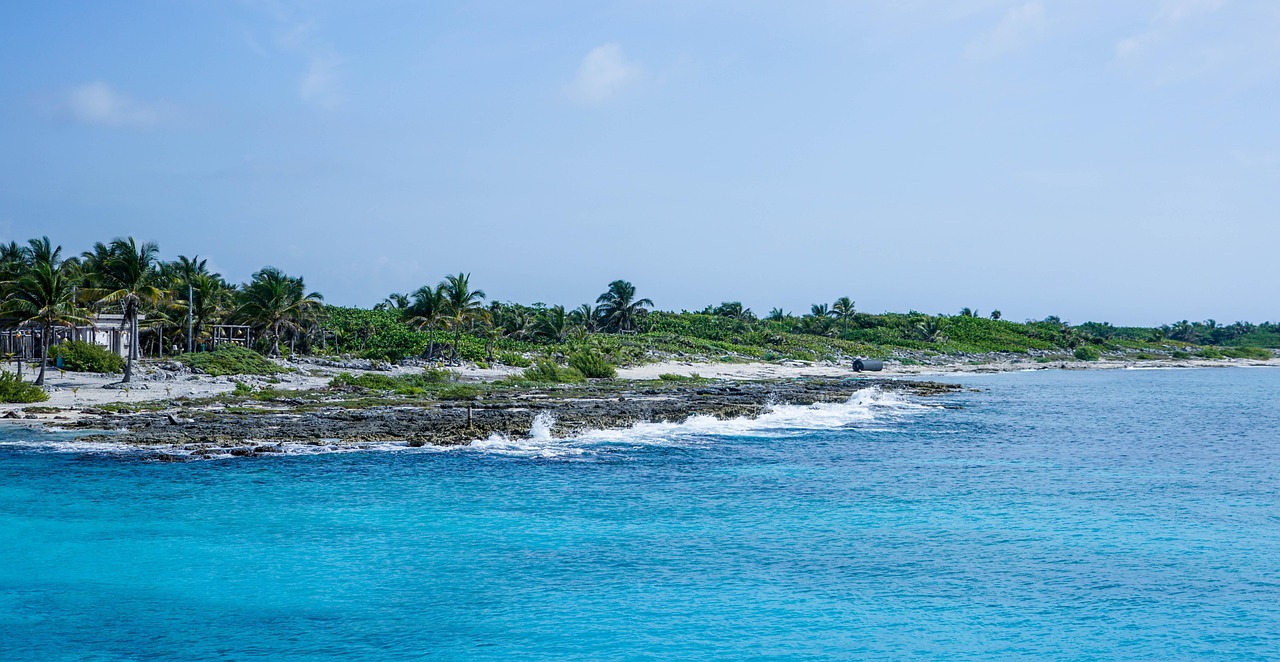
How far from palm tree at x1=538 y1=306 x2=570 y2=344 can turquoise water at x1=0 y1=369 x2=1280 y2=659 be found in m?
49.6

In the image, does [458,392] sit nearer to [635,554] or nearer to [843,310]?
[635,554]

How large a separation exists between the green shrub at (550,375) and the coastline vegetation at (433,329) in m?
0.14

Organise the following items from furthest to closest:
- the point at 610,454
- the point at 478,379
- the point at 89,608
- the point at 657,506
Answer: the point at 478,379
the point at 610,454
the point at 657,506
the point at 89,608

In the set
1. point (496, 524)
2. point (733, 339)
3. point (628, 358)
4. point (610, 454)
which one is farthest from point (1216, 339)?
point (496, 524)

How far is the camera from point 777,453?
30.9m

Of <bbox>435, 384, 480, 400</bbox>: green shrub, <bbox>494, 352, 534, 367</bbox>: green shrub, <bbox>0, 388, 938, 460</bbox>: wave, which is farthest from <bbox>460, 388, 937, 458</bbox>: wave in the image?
<bbox>494, 352, 534, 367</bbox>: green shrub

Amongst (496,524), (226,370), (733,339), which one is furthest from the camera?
(733,339)

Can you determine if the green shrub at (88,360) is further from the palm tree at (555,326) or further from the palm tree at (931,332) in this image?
the palm tree at (931,332)

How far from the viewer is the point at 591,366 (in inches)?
2509

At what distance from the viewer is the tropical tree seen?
6525 centimetres

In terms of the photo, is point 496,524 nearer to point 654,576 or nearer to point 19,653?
point 654,576

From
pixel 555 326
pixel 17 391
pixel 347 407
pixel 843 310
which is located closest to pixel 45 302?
pixel 17 391

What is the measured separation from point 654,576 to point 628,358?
6125cm

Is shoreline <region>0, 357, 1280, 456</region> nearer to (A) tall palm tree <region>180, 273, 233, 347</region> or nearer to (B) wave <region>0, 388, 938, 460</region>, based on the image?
(B) wave <region>0, 388, 938, 460</region>
